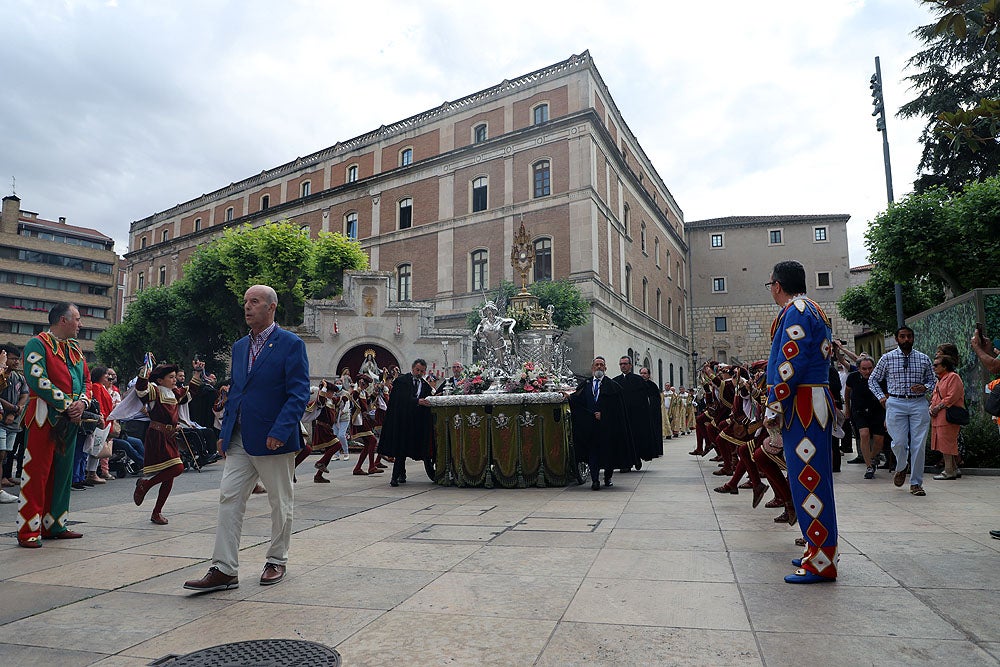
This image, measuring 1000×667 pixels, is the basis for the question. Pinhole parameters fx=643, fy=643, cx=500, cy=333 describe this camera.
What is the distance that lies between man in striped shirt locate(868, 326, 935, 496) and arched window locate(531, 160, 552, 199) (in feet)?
87.7

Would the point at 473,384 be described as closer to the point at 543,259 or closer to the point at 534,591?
the point at 534,591

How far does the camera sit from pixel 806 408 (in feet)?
14.6

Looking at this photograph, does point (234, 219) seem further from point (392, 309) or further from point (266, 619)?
point (266, 619)

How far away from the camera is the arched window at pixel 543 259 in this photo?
3375 cm

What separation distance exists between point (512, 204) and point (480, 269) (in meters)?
4.05

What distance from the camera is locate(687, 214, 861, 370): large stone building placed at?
169 feet

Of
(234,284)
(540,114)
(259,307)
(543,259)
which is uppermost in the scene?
(540,114)

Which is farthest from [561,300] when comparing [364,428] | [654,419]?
[364,428]

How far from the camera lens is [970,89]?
24781 millimetres

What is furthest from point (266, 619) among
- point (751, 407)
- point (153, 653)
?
point (751, 407)

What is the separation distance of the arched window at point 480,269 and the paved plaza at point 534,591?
29303mm

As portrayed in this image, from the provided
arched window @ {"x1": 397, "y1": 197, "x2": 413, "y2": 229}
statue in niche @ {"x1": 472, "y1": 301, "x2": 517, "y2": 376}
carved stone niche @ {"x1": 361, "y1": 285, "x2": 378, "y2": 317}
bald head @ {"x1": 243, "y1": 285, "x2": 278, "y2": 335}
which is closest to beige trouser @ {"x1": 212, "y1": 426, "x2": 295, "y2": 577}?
bald head @ {"x1": 243, "y1": 285, "x2": 278, "y2": 335}

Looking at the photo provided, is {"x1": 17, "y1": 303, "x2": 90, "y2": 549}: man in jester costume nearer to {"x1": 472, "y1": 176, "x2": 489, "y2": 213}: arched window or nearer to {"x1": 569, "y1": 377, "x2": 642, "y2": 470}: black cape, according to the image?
{"x1": 569, "y1": 377, "x2": 642, "y2": 470}: black cape

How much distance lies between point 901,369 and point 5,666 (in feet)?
31.0
